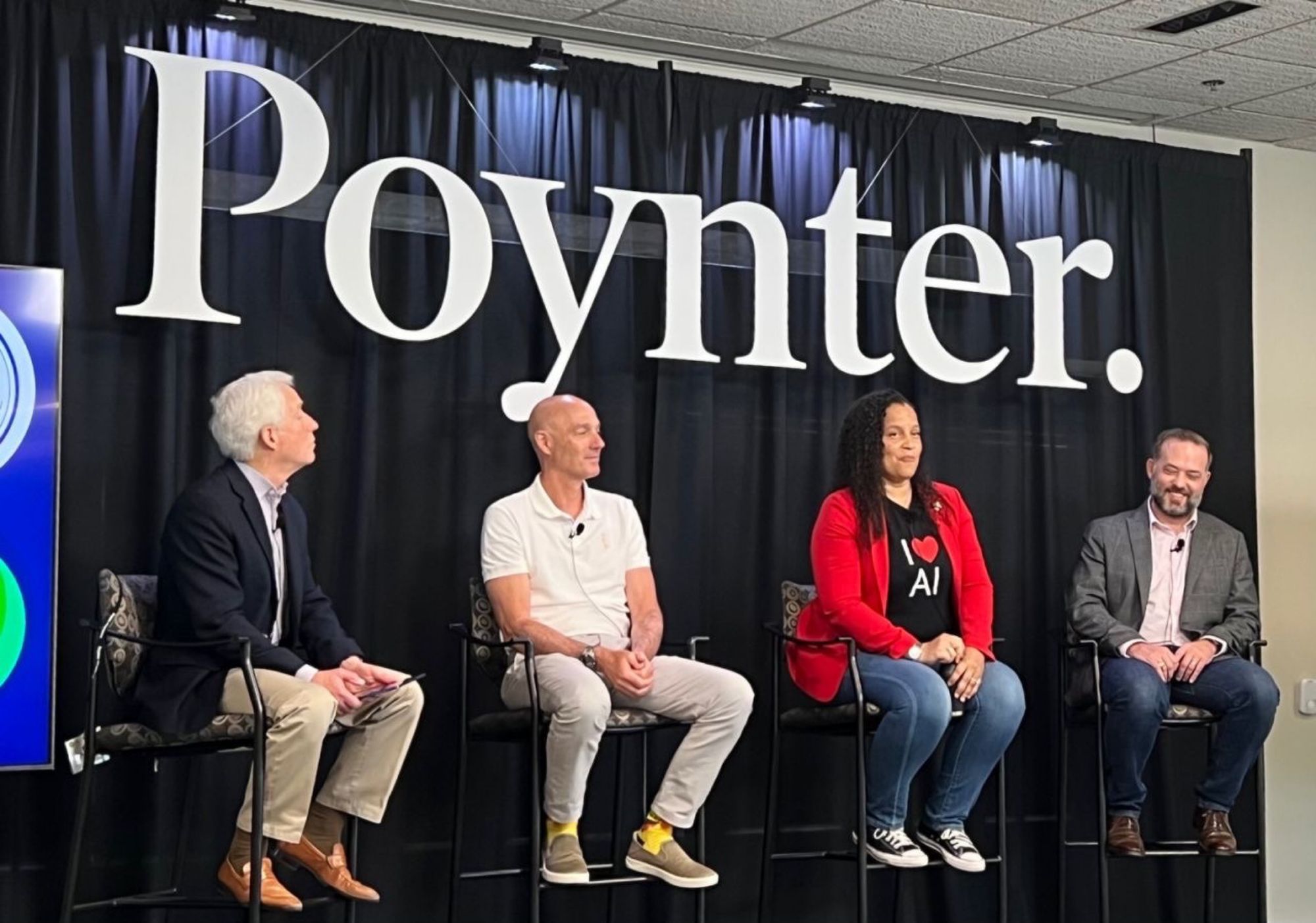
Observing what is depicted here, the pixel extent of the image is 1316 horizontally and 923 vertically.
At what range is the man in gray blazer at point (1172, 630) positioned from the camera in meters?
5.45

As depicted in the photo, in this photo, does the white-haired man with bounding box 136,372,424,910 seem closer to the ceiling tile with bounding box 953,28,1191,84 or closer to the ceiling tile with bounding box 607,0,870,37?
the ceiling tile with bounding box 607,0,870,37

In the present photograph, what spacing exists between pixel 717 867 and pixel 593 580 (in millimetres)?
1073

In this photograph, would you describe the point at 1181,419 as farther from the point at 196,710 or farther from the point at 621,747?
the point at 196,710

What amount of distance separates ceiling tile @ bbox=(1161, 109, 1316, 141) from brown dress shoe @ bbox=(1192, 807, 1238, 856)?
2364 mm

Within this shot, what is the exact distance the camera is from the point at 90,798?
4.47 meters

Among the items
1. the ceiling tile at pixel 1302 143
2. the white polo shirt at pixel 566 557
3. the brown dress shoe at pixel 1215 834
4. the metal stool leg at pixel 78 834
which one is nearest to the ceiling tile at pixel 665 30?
the white polo shirt at pixel 566 557

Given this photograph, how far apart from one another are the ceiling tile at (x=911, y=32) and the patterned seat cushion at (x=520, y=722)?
2.04 metres

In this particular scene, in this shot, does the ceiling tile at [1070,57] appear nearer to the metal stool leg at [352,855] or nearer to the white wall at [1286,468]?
the white wall at [1286,468]

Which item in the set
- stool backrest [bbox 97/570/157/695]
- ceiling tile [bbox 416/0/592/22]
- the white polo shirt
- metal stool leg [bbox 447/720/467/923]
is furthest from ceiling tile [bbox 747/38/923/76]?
stool backrest [bbox 97/570/157/695]

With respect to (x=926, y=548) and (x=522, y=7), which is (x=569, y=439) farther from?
(x=522, y=7)

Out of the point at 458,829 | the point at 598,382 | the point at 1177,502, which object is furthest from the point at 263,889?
the point at 1177,502

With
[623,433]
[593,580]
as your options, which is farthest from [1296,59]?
[593,580]

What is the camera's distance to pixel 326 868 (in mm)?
4531

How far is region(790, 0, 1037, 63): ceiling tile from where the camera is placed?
527cm
